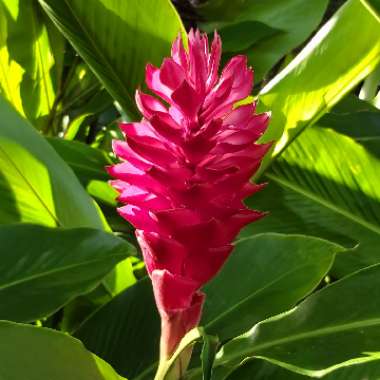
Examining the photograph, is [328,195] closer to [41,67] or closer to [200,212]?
[200,212]

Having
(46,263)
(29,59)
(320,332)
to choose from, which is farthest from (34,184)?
(29,59)

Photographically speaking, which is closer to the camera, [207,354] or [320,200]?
[207,354]

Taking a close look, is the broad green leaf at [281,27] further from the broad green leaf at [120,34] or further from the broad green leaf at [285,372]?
the broad green leaf at [285,372]

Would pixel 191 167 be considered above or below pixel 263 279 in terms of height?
above

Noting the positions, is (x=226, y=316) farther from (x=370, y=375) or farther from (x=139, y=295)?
(x=370, y=375)

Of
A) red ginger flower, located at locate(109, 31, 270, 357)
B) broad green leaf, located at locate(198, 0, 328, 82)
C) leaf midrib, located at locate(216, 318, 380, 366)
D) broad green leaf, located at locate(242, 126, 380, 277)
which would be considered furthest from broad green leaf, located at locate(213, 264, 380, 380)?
broad green leaf, located at locate(198, 0, 328, 82)

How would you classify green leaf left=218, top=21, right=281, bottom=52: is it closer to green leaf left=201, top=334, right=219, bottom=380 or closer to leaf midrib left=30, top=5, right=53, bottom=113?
leaf midrib left=30, top=5, right=53, bottom=113

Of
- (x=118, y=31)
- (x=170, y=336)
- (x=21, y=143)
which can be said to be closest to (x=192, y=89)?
(x=170, y=336)
